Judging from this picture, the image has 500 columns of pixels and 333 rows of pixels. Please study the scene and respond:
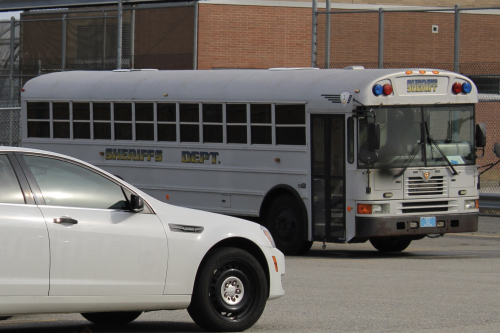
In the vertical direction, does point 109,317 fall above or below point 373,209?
below

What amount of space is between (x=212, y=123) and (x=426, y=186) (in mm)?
3760

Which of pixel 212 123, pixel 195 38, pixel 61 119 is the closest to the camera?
pixel 212 123

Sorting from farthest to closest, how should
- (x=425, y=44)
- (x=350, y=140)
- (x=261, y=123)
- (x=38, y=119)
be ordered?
1. (x=425, y=44)
2. (x=38, y=119)
3. (x=261, y=123)
4. (x=350, y=140)

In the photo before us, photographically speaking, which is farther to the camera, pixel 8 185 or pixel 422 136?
pixel 422 136

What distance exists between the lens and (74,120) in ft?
59.2

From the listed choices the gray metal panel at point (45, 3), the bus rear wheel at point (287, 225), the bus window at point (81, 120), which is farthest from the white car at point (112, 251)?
the gray metal panel at point (45, 3)

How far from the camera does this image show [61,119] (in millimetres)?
18266

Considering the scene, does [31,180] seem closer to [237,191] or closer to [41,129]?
[237,191]

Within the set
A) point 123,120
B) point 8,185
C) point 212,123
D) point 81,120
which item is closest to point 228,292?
point 8,185

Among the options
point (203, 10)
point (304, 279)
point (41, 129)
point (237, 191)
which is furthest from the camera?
point (203, 10)

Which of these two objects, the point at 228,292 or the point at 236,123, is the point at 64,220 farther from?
the point at 236,123

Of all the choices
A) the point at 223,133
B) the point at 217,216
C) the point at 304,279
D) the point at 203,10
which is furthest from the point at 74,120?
the point at 203,10

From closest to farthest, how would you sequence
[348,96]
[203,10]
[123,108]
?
[348,96]
[123,108]
[203,10]

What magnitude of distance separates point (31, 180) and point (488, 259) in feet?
27.6
